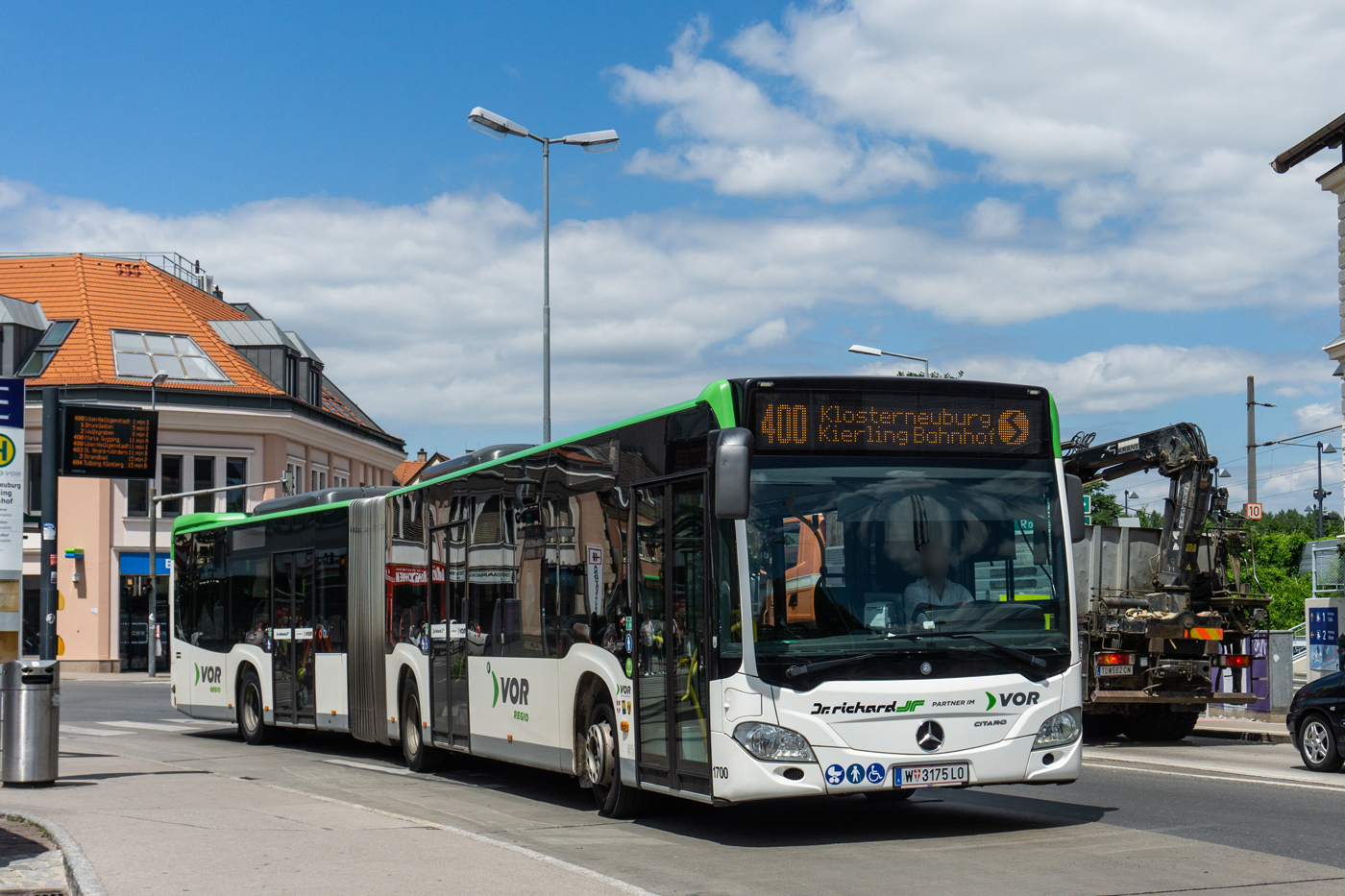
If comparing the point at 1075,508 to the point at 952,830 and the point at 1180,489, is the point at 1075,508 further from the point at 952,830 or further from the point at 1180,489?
the point at 1180,489

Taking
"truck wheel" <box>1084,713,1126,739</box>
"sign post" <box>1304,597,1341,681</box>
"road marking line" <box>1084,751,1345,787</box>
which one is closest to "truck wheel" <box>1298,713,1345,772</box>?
"road marking line" <box>1084,751,1345,787</box>

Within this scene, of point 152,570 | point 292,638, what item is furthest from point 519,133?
point 152,570

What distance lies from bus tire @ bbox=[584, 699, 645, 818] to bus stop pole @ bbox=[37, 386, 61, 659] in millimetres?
6160

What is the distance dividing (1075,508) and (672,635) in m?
2.90

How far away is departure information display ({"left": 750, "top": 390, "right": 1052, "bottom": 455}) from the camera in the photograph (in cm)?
996

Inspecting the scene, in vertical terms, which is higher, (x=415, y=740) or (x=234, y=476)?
(x=234, y=476)

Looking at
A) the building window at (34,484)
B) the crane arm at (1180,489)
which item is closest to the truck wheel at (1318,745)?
the crane arm at (1180,489)

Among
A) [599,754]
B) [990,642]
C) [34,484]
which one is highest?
[34,484]

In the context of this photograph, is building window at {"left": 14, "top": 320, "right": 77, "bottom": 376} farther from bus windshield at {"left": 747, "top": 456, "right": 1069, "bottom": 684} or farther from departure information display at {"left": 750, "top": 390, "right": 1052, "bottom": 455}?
bus windshield at {"left": 747, "top": 456, "right": 1069, "bottom": 684}

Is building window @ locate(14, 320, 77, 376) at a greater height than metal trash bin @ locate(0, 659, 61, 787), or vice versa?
building window @ locate(14, 320, 77, 376)

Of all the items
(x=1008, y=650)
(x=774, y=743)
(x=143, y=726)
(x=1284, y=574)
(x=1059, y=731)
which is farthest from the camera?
(x=1284, y=574)

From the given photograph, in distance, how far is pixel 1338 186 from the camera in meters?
36.6

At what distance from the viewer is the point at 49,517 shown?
49.3 feet

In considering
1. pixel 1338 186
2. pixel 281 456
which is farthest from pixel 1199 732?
pixel 281 456
